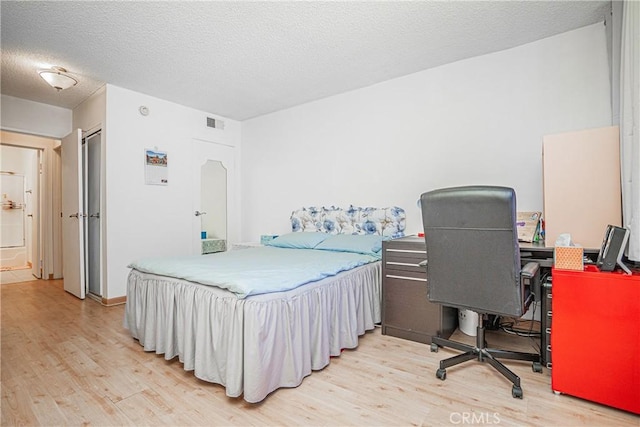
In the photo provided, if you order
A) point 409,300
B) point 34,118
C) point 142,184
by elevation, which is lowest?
point 409,300

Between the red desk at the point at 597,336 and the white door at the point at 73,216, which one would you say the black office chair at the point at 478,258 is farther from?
the white door at the point at 73,216

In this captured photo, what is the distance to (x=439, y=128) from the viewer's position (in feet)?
10.7

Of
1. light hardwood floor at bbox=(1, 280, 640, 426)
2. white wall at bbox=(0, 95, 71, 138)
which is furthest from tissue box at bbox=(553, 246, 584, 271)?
white wall at bbox=(0, 95, 71, 138)

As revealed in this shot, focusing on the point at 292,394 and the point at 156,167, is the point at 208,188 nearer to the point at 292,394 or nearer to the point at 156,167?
the point at 156,167

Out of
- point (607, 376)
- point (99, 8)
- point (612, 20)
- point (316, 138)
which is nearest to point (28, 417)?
point (99, 8)

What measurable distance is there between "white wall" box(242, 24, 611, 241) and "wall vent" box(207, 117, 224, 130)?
77cm

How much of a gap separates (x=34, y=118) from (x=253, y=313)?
185 inches

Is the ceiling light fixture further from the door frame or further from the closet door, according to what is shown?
the door frame

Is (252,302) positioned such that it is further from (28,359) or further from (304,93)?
(304,93)

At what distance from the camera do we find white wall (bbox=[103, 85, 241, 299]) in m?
3.69

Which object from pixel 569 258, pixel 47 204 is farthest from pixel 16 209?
pixel 569 258

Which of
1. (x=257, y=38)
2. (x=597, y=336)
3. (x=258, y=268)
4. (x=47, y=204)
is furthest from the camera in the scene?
(x=47, y=204)

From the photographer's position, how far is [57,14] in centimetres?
236

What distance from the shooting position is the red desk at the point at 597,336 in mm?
1576
